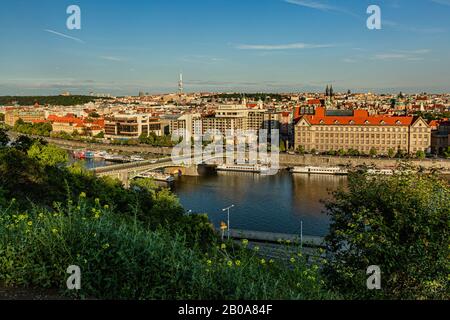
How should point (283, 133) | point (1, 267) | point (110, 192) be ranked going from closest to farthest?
1. point (1, 267)
2. point (110, 192)
3. point (283, 133)

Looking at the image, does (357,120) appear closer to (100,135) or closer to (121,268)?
(100,135)

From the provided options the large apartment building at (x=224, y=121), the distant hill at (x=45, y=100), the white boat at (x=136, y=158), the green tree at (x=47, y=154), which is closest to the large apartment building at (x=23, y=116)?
the large apartment building at (x=224, y=121)

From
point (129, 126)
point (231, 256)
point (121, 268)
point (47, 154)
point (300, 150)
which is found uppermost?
point (121, 268)

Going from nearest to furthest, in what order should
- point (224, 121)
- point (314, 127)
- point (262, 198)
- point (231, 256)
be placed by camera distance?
point (231, 256) < point (262, 198) < point (314, 127) < point (224, 121)

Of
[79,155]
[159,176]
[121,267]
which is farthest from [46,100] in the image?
[121,267]

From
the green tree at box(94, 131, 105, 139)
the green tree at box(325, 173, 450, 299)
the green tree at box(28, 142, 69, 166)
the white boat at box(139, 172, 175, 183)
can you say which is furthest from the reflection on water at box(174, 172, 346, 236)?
the green tree at box(94, 131, 105, 139)

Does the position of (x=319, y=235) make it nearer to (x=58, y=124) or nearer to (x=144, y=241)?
(x=144, y=241)

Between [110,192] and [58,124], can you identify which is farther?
[58,124]
